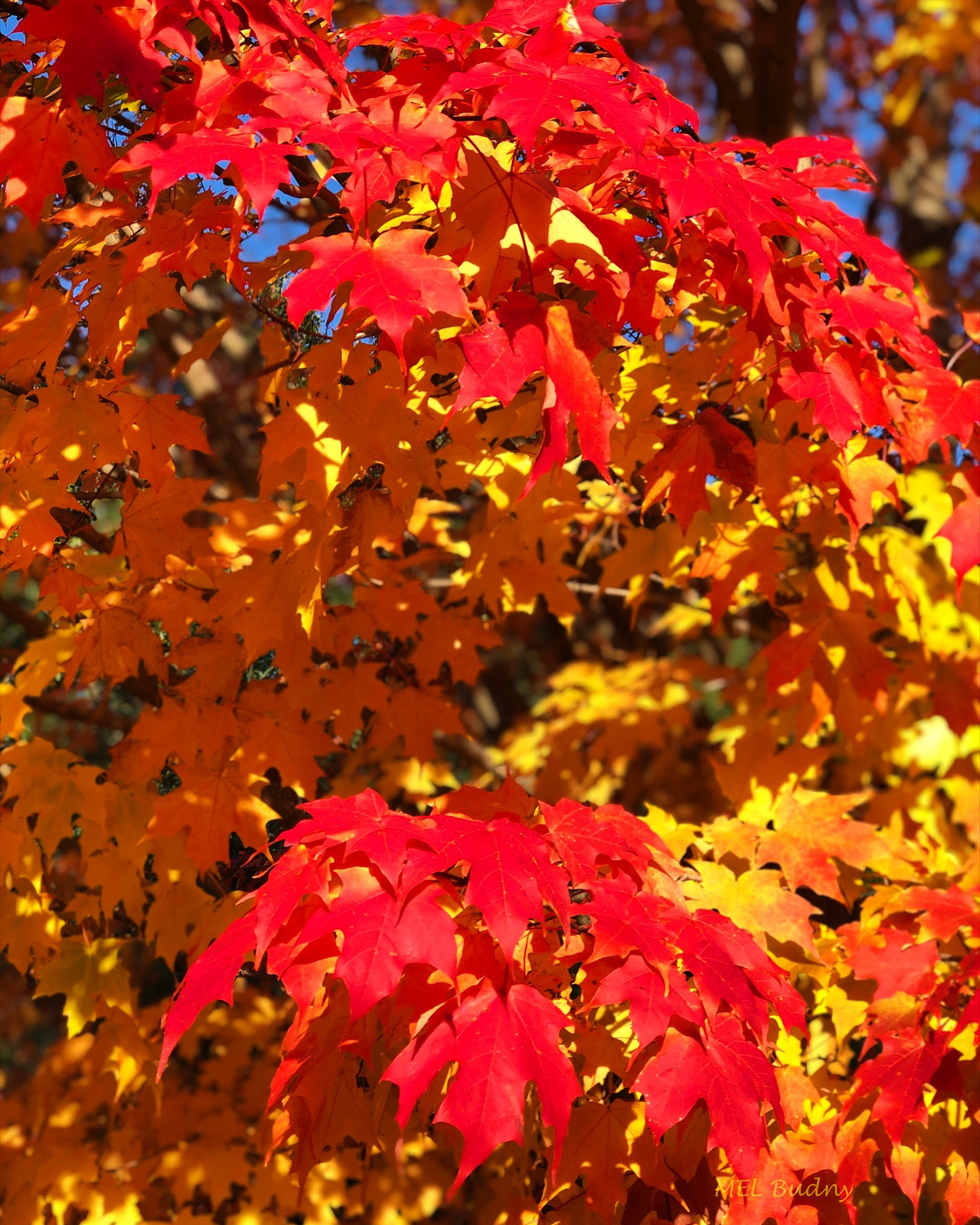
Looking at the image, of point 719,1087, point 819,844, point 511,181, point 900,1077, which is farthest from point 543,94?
point 900,1077

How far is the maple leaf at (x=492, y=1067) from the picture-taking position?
4.65ft

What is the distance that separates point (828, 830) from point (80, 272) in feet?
6.43

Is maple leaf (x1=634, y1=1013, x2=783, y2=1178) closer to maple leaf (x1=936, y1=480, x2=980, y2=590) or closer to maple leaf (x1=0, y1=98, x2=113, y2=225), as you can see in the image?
maple leaf (x1=936, y1=480, x2=980, y2=590)

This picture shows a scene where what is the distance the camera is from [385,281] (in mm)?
1575

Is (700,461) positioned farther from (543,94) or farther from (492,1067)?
(492,1067)

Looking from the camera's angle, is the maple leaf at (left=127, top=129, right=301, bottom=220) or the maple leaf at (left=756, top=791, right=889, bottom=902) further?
the maple leaf at (left=756, top=791, right=889, bottom=902)

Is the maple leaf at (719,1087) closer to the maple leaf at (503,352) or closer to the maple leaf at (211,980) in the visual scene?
the maple leaf at (211,980)

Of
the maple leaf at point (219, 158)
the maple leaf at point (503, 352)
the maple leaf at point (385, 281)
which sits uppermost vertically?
the maple leaf at point (219, 158)

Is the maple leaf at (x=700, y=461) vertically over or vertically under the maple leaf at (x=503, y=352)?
under

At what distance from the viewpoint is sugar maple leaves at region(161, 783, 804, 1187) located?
1.45m

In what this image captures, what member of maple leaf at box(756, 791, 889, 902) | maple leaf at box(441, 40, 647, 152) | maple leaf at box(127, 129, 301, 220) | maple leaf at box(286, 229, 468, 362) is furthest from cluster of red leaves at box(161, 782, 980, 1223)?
maple leaf at box(441, 40, 647, 152)

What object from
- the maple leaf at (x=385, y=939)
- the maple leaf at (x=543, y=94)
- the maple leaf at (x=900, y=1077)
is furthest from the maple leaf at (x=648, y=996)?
the maple leaf at (x=543, y=94)

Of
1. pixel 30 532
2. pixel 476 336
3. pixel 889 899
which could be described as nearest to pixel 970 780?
pixel 889 899

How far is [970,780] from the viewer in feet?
11.2
